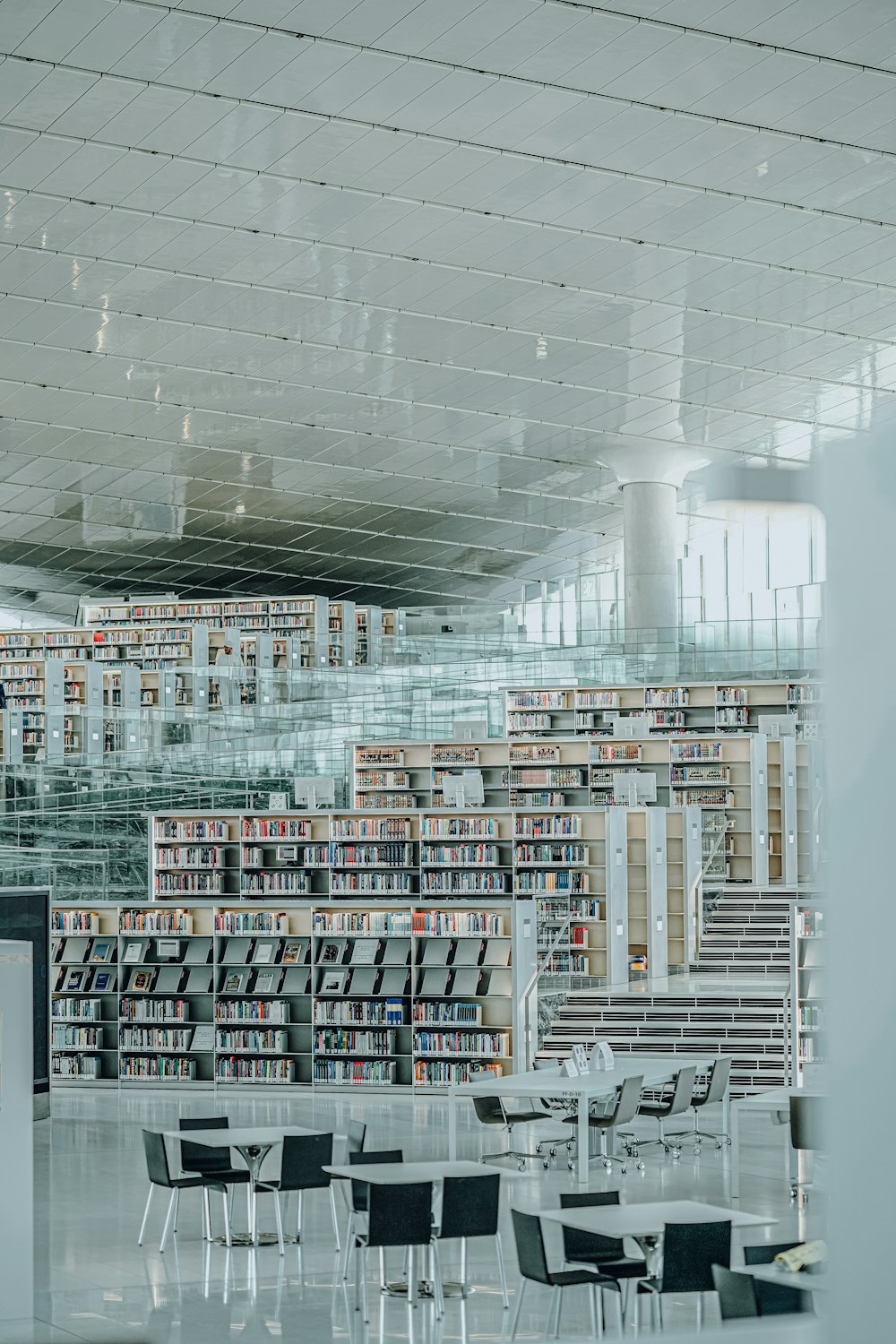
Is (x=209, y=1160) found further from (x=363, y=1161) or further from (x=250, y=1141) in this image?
(x=363, y=1161)

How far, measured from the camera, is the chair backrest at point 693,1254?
220 inches

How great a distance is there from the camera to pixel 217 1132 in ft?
26.6

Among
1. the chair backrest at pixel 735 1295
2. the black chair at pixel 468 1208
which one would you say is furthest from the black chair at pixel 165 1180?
the chair backrest at pixel 735 1295

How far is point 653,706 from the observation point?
20547 millimetres

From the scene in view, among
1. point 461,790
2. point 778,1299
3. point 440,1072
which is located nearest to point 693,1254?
point 778,1299

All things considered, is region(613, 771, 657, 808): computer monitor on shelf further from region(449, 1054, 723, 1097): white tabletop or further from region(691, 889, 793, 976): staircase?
region(449, 1054, 723, 1097): white tabletop

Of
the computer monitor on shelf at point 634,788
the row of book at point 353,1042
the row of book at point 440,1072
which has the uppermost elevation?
the computer monitor on shelf at point 634,788

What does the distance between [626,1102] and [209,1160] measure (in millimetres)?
2798

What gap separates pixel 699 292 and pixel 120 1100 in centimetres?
1010

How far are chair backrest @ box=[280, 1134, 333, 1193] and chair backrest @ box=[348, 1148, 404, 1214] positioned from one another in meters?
0.16

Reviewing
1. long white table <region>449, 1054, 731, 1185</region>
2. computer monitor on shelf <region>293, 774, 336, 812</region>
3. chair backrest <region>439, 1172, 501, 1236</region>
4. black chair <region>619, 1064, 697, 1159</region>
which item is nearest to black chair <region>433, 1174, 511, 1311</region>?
chair backrest <region>439, 1172, 501, 1236</region>

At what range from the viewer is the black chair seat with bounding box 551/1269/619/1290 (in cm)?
594

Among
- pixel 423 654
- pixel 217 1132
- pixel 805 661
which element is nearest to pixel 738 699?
pixel 805 661

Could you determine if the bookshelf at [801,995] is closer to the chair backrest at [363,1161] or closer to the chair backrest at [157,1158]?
the chair backrest at [363,1161]
